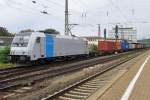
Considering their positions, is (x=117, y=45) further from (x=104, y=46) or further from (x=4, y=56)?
(x=4, y=56)

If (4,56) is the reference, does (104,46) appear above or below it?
above

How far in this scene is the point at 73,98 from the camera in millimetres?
12602

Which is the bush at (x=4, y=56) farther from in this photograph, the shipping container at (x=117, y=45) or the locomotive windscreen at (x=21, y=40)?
the shipping container at (x=117, y=45)

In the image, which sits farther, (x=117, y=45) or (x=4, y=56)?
(x=117, y=45)

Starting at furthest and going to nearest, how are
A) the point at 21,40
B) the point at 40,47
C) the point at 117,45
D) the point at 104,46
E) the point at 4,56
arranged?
1. the point at 117,45
2. the point at 104,46
3. the point at 4,56
4. the point at 40,47
5. the point at 21,40

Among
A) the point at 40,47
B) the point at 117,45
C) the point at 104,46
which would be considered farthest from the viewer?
the point at 117,45

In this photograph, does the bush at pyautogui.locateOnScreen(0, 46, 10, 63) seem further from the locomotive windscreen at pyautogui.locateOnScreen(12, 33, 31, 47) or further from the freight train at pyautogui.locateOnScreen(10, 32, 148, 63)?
the locomotive windscreen at pyautogui.locateOnScreen(12, 33, 31, 47)

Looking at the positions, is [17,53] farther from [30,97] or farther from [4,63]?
[30,97]

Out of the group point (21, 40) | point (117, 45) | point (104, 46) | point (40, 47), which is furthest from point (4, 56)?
point (117, 45)

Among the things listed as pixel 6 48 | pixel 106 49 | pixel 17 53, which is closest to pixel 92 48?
pixel 106 49

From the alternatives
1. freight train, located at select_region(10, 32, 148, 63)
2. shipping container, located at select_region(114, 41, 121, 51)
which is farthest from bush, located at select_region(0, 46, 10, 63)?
shipping container, located at select_region(114, 41, 121, 51)

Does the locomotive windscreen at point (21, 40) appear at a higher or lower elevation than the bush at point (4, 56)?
higher

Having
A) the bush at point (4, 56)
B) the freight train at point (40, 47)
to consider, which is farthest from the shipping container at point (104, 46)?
the bush at point (4, 56)

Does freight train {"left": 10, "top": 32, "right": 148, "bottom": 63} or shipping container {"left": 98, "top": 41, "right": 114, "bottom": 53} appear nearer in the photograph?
freight train {"left": 10, "top": 32, "right": 148, "bottom": 63}
